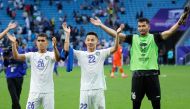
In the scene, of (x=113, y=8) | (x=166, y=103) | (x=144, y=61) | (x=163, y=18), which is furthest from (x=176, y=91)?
(x=113, y=8)

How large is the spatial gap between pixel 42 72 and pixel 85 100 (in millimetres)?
1138

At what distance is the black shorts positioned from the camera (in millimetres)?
11477

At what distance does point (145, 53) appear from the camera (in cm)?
1139

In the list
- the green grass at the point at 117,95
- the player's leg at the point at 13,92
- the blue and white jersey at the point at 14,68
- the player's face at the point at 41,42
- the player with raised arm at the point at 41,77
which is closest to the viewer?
the player with raised arm at the point at 41,77

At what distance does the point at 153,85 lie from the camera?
1149 cm

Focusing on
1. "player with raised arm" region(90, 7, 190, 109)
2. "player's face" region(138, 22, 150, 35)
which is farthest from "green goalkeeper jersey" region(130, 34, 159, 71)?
"player's face" region(138, 22, 150, 35)

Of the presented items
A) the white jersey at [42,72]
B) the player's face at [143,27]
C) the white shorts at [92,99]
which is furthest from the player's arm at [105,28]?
the white shorts at [92,99]

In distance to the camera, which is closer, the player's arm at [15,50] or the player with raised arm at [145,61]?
the player's arm at [15,50]

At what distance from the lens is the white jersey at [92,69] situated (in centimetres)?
1098

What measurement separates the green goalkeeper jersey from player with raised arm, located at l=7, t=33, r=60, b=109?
5.72 ft

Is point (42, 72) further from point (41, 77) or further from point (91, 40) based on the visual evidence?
point (91, 40)

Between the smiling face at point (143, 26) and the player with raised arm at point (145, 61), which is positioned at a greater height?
the smiling face at point (143, 26)

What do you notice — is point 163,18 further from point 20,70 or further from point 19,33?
point 20,70

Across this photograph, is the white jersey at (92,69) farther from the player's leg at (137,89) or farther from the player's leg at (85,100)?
the player's leg at (137,89)
